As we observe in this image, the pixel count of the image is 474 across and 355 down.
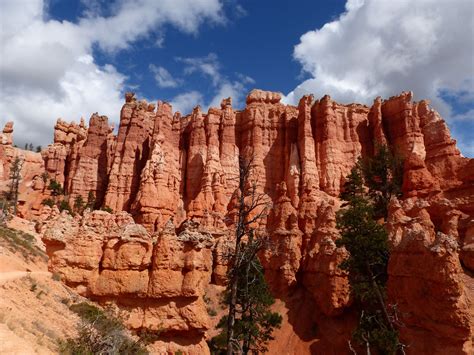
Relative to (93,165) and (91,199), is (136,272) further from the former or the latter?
(93,165)

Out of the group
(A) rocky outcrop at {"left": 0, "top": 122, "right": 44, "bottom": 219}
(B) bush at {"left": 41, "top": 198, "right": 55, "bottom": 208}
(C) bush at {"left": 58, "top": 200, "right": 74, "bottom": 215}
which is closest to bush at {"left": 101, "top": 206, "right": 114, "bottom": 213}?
(C) bush at {"left": 58, "top": 200, "right": 74, "bottom": 215}

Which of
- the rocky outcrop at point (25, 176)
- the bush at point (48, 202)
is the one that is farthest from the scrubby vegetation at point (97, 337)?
the bush at point (48, 202)

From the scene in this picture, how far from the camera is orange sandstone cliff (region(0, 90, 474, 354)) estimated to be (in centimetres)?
1539

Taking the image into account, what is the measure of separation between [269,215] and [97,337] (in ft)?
95.8

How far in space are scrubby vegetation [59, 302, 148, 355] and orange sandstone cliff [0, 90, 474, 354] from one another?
144cm

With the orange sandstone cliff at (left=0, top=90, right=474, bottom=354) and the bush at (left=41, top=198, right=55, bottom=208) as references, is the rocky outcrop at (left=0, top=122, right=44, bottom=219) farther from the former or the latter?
the bush at (left=41, top=198, right=55, bottom=208)

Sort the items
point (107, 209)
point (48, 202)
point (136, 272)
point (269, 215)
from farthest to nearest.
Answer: point (48, 202), point (107, 209), point (269, 215), point (136, 272)

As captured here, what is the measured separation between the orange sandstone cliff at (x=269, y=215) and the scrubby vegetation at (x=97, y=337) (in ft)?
4.72

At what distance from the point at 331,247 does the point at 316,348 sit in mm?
Result: 7386

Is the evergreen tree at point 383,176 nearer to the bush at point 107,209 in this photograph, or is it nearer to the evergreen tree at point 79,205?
the bush at point 107,209

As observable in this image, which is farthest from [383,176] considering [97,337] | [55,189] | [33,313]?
[55,189]

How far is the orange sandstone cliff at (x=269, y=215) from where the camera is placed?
50.5ft

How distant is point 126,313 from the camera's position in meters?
14.9

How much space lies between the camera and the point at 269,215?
39.4m
